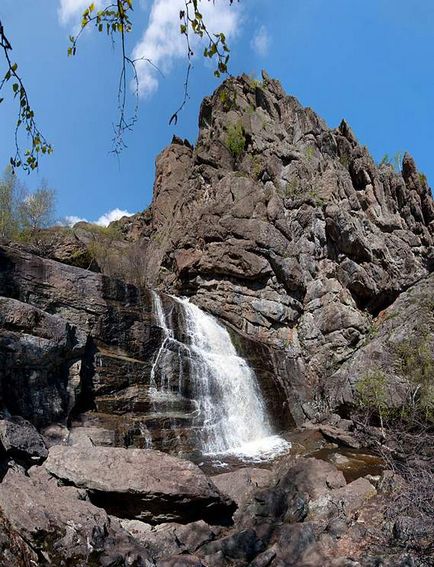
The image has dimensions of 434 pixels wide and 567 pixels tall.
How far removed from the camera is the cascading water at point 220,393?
56.6 feet

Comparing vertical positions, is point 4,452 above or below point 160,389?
below

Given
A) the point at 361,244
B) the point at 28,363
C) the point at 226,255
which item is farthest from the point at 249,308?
the point at 28,363

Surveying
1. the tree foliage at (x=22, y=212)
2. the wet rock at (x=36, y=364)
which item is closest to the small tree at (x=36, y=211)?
the tree foliage at (x=22, y=212)

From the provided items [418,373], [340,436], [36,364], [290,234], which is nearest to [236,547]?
[36,364]

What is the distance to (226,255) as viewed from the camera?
28.0 metres

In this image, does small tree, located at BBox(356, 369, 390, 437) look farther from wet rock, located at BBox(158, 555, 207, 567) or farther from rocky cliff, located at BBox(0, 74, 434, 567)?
wet rock, located at BBox(158, 555, 207, 567)

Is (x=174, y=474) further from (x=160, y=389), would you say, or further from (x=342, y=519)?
(x=160, y=389)

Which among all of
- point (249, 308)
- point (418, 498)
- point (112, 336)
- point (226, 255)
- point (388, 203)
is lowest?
point (418, 498)

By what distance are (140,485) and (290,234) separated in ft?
76.7

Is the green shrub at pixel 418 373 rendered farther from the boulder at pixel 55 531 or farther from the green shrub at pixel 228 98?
the green shrub at pixel 228 98

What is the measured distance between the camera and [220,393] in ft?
62.3

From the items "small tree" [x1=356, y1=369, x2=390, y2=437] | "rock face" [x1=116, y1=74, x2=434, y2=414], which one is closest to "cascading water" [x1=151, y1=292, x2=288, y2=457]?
"small tree" [x1=356, y1=369, x2=390, y2=437]

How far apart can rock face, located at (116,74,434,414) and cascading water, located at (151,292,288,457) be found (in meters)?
4.63

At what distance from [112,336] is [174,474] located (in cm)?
1001
